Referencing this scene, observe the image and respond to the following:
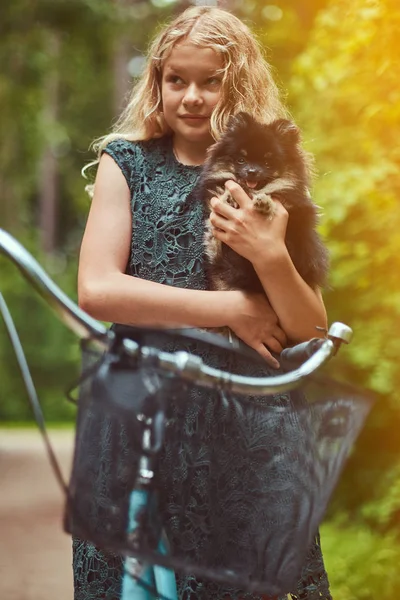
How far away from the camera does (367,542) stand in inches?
226

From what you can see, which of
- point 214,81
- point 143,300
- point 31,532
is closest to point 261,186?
point 214,81

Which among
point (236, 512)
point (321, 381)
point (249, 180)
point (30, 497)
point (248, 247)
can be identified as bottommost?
point (30, 497)

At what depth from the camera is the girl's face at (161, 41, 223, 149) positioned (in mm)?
2510

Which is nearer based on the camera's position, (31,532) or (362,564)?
(362,564)

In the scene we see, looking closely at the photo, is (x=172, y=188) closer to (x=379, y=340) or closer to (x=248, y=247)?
(x=248, y=247)

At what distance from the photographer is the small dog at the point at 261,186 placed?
2605 mm

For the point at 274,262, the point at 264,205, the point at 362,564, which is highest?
the point at 264,205

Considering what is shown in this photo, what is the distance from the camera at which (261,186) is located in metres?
2.86

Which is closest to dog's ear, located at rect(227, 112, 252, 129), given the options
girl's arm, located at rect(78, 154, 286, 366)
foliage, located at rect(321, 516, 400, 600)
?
girl's arm, located at rect(78, 154, 286, 366)

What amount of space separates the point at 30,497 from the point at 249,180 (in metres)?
7.02

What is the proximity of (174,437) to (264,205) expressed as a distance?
1.04 metres

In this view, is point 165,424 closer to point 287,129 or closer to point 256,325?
point 256,325

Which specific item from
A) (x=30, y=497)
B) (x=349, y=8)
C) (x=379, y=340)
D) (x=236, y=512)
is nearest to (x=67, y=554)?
(x=30, y=497)

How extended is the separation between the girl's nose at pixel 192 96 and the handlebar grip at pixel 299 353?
2.85 feet
